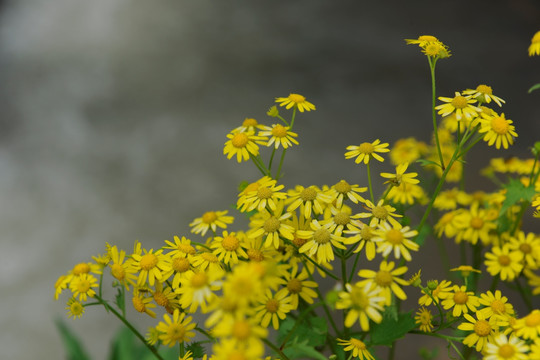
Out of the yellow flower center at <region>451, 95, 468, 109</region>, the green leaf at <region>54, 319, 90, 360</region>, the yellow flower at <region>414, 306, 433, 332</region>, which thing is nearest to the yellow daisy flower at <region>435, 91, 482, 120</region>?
the yellow flower center at <region>451, 95, 468, 109</region>

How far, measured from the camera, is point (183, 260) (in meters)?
0.50

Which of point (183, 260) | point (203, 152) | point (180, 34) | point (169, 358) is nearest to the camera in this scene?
point (183, 260)

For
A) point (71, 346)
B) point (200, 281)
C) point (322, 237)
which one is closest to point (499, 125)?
point (322, 237)

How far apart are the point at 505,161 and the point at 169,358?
73 cm

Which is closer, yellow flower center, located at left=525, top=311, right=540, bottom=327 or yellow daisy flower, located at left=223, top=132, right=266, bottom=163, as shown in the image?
yellow flower center, located at left=525, top=311, right=540, bottom=327

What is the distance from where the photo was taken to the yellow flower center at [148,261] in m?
0.51

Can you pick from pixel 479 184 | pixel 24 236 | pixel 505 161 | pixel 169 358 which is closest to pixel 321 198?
pixel 505 161

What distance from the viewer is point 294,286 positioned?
516 millimetres

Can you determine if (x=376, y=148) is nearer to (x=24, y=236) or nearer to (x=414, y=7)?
(x=24, y=236)

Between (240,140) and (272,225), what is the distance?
12 cm

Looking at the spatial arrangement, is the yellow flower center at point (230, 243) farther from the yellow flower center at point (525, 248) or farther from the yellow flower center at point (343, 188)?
the yellow flower center at point (525, 248)

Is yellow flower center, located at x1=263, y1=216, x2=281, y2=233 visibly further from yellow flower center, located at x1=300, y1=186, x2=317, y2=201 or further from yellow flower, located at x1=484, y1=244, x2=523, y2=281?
yellow flower, located at x1=484, y1=244, x2=523, y2=281

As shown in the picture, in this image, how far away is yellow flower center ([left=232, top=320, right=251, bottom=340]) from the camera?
33 centimetres

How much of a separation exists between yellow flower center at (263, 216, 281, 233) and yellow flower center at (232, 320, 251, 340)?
0.17 m
